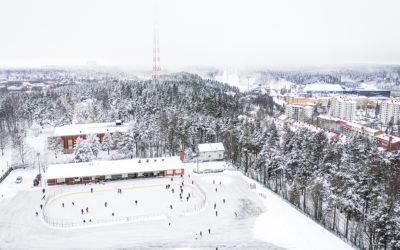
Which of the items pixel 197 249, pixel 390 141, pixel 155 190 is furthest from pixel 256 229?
pixel 390 141

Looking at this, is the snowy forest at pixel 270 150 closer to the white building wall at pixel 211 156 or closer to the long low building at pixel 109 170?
the white building wall at pixel 211 156

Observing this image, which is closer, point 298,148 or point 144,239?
point 144,239

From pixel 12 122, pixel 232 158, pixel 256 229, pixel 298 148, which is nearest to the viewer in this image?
pixel 256 229

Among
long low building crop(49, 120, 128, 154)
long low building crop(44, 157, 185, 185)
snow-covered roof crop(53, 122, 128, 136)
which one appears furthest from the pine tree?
long low building crop(44, 157, 185, 185)

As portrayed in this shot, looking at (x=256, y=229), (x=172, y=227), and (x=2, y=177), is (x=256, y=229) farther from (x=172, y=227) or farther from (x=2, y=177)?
(x=2, y=177)

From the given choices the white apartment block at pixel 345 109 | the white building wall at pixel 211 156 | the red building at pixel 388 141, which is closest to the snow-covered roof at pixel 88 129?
the white building wall at pixel 211 156

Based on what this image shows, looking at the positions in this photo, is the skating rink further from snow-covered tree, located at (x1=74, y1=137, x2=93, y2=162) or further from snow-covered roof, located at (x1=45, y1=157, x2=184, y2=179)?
snow-covered tree, located at (x1=74, y1=137, x2=93, y2=162)

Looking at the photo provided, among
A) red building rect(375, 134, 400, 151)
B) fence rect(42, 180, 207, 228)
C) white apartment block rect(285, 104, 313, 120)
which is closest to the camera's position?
fence rect(42, 180, 207, 228)

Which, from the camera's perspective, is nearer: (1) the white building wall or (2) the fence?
(2) the fence
